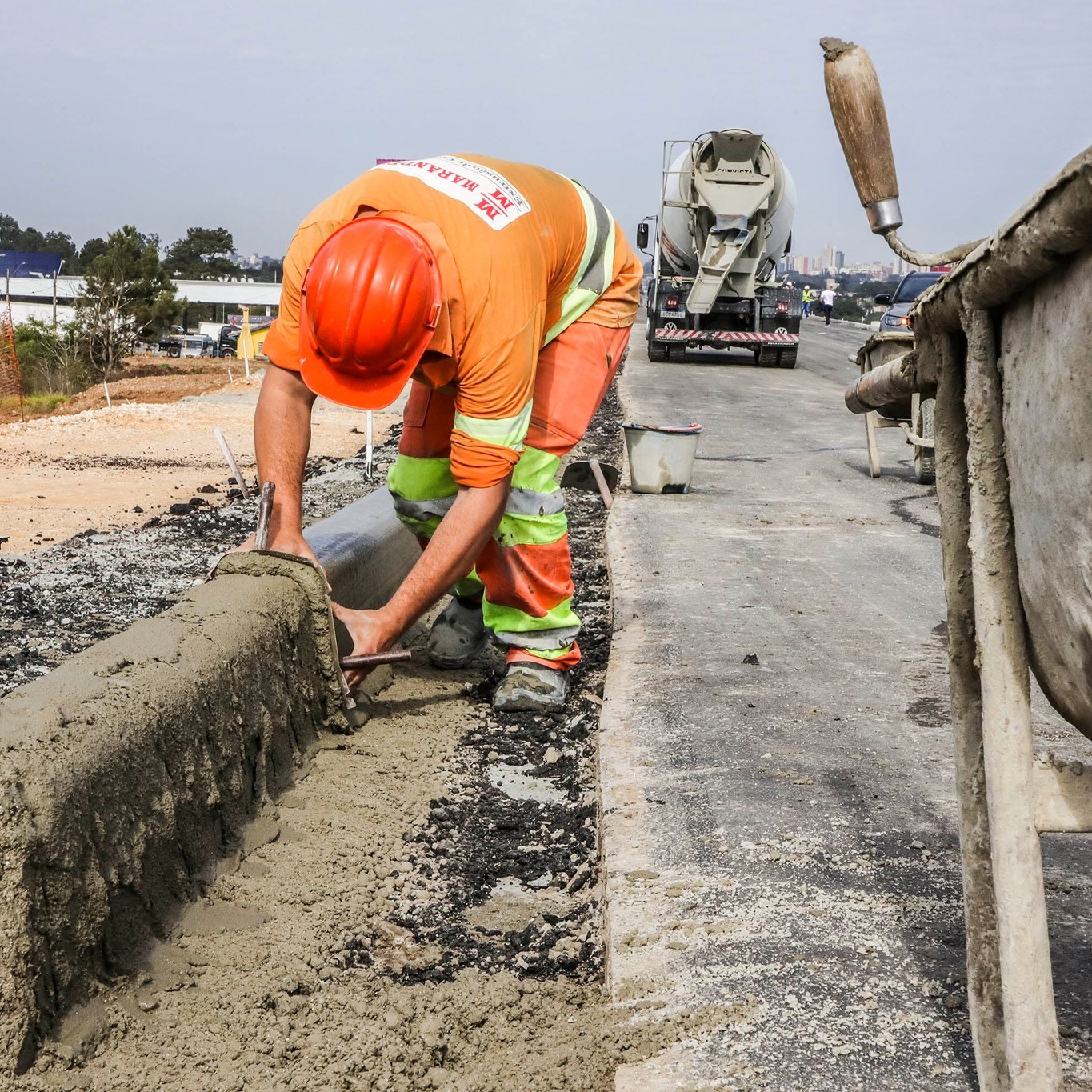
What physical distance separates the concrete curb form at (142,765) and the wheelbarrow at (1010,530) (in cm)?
145

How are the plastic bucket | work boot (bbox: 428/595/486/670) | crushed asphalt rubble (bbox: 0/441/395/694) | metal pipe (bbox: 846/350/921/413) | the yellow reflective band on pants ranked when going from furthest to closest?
the plastic bucket → work boot (bbox: 428/595/486/670) → crushed asphalt rubble (bbox: 0/441/395/694) → the yellow reflective band on pants → metal pipe (bbox: 846/350/921/413)

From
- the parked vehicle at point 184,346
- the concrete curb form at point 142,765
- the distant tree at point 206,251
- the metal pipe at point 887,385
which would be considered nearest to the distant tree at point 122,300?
the parked vehicle at point 184,346

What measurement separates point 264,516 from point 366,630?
0.43 m

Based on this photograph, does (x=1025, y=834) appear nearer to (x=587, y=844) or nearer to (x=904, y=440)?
(x=587, y=844)

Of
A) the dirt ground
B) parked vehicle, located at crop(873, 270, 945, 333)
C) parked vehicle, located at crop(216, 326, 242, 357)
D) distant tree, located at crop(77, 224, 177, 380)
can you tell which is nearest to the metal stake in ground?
the dirt ground

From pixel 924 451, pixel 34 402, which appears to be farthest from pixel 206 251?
pixel 924 451

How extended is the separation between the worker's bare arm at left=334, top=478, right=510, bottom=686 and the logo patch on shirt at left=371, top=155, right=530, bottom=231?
2.57 ft

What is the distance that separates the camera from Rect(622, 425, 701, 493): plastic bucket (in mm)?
8047

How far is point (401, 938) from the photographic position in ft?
8.34

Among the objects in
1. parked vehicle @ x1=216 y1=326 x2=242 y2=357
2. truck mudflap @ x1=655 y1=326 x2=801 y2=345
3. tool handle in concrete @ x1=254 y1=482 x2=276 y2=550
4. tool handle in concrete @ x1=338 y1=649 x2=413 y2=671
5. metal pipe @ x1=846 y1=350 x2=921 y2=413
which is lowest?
tool handle in concrete @ x1=338 y1=649 x2=413 y2=671

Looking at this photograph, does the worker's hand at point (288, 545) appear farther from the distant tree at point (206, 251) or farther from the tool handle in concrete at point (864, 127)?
the distant tree at point (206, 251)

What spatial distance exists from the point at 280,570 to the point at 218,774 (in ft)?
2.56

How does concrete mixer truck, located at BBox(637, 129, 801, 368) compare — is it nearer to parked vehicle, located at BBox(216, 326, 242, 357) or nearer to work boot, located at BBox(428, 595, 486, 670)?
work boot, located at BBox(428, 595, 486, 670)

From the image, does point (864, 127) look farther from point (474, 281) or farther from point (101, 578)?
point (101, 578)
